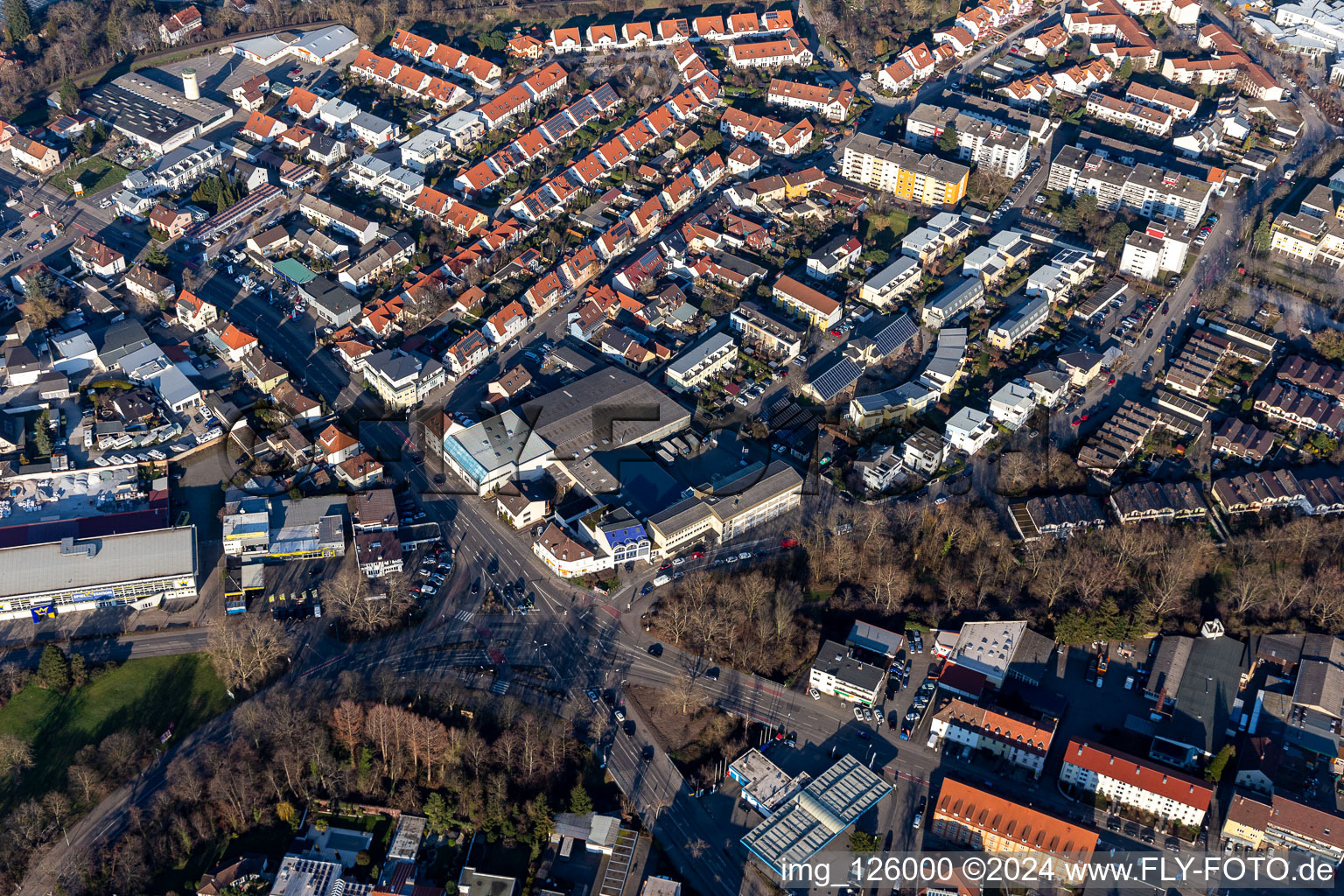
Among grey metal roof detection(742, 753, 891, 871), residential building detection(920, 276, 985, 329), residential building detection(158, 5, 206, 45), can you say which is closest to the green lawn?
residential building detection(920, 276, 985, 329)

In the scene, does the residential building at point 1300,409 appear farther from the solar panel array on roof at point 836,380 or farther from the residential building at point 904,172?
the residential building at point 904,172

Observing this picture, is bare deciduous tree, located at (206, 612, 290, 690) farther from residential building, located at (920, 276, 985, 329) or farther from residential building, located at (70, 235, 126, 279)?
residential building, located at (920, 276, 985, 329)

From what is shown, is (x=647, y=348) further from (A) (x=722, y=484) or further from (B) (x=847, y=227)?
(B) (x=847, y=227)

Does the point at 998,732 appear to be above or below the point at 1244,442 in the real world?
below

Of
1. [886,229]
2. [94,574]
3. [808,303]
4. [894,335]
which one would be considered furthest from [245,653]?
[886,229]

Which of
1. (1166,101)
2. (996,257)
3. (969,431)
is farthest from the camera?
(1166,101)

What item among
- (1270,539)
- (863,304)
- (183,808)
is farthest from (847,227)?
(183,808)

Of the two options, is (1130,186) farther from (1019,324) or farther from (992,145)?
(1019,324)
